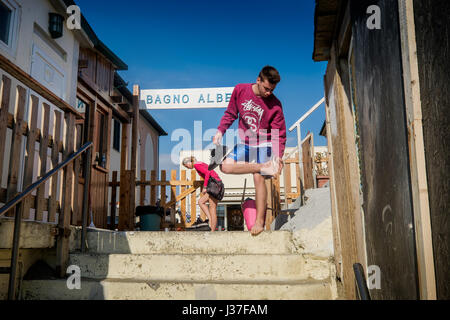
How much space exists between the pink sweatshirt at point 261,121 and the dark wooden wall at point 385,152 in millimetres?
1953

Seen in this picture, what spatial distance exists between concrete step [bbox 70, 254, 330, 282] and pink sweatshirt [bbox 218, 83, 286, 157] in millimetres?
1282

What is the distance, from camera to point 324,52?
331cm

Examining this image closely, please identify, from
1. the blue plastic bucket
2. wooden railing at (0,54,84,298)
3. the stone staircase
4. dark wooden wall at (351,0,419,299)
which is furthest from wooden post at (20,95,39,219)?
the blue plastic bucket

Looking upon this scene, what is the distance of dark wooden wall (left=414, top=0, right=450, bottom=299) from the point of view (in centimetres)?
116

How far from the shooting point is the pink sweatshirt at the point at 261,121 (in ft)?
13.8

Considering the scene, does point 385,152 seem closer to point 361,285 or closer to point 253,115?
point 361,285

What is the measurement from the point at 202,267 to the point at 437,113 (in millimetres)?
2664

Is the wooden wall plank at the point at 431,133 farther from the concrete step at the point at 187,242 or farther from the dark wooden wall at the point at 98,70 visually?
the dark wooden wall at the point at 98,70

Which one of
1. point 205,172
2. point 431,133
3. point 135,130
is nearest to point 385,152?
point 431,133

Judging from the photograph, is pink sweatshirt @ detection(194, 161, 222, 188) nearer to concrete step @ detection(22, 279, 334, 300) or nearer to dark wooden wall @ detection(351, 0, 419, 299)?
concrete step @ detection(22, 279, 334, 300)

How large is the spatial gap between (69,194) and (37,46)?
11.2ft
